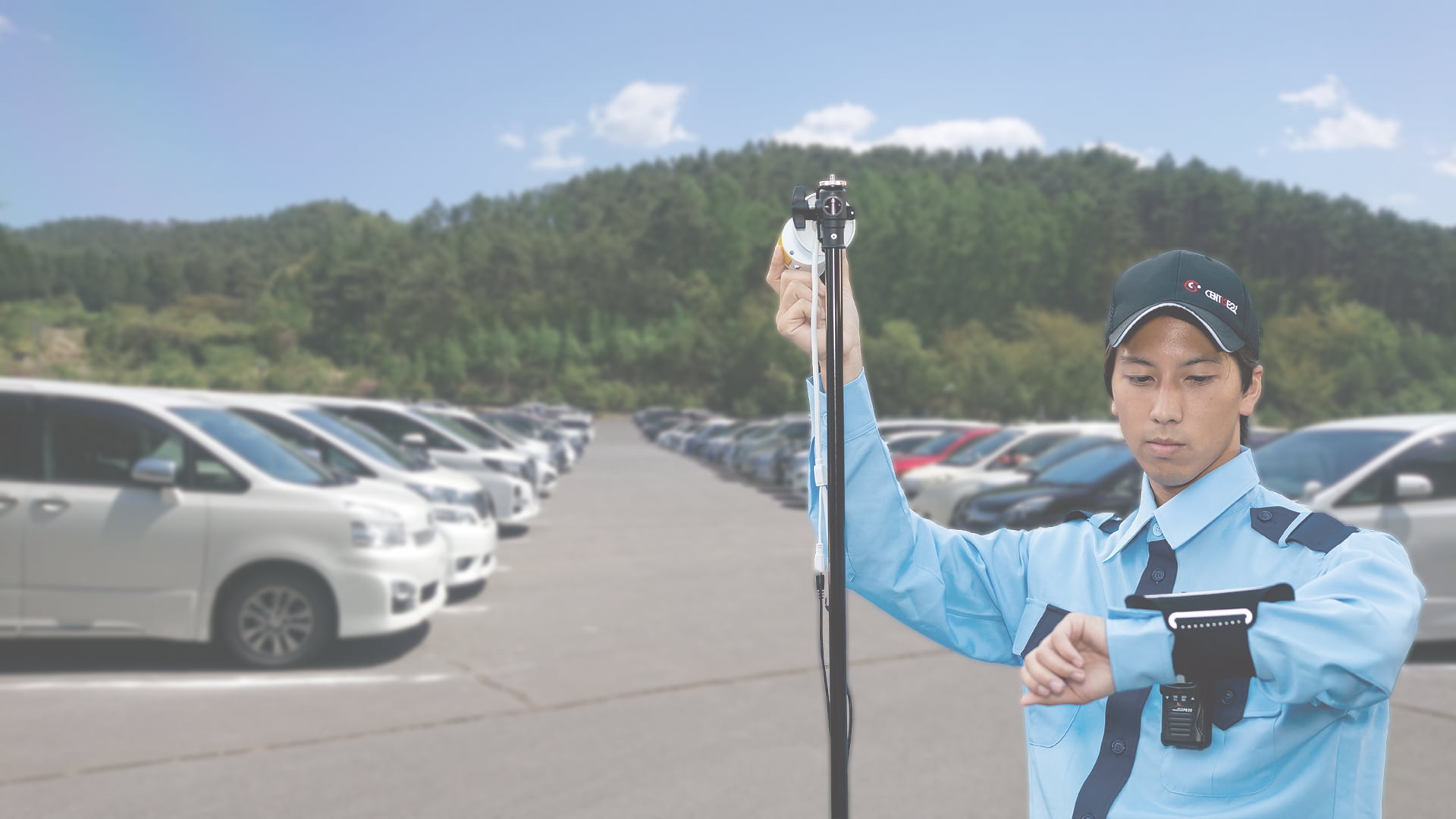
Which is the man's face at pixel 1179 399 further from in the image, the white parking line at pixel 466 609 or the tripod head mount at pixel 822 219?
the white parking line at pixel 466 609

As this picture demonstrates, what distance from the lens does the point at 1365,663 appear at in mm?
1223

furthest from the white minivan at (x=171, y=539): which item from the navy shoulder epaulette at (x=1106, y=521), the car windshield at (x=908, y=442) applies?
the car windshield at (x=908, y=442)

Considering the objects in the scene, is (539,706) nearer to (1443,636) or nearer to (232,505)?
(232,505)

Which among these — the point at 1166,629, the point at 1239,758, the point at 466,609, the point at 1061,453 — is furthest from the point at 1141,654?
the point at 1061,453

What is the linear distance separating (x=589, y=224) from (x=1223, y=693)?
130 metres

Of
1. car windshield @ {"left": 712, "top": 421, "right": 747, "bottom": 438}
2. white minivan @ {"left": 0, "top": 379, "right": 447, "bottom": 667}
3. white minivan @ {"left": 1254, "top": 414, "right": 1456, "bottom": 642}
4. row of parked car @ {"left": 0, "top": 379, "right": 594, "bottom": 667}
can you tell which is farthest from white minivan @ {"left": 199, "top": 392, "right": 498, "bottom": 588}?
car windshield @ {"left": 712, "top": 421, "right": 747, "bottom": 438}

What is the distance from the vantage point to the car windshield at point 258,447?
7047 millimetres

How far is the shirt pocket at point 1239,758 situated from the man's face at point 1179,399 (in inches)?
12.4

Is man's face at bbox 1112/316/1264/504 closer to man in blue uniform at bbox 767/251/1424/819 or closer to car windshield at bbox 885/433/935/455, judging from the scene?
man in blue uniform at bbox 767/251/1424/819

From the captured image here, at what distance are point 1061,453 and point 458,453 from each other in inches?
294

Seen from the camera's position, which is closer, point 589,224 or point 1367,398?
point 1367,398

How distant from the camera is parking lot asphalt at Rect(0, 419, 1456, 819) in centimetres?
450

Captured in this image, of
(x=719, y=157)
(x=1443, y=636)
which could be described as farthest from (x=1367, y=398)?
(x=719, y=157)

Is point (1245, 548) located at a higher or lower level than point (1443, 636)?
higher
